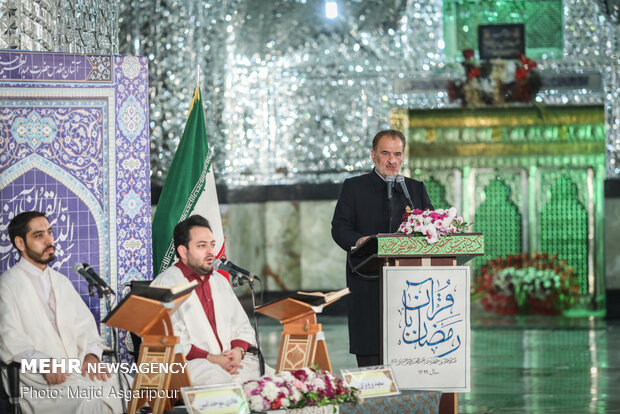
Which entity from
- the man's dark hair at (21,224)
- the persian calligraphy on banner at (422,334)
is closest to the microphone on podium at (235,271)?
the persian calligraphy on banner at (422,334)

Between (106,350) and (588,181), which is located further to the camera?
(588,181)

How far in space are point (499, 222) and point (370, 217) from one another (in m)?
7.13

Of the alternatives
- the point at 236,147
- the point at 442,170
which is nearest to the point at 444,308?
the point at 236,147

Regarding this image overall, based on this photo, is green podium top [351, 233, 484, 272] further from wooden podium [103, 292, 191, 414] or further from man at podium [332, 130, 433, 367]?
wooden podium [103, 292, 191, 414]

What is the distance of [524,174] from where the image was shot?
12.5 meters

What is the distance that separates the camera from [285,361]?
504cm

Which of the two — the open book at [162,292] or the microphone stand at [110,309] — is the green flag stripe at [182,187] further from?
the open book at [162,292]

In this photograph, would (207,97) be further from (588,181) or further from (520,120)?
(588,181)

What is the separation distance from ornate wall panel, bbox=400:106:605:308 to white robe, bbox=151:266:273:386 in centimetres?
709

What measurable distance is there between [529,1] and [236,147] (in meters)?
3.72

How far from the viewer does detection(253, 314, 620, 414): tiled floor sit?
21.4ft

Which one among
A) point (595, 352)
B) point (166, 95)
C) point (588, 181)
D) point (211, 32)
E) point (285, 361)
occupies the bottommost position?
point (595, 352)

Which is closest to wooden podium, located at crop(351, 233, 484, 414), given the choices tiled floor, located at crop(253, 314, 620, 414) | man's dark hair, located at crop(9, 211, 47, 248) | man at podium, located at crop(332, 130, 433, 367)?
man at podium, located at crop(332, 130, 433, 367)

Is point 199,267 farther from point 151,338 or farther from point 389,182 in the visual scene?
point 389,182
